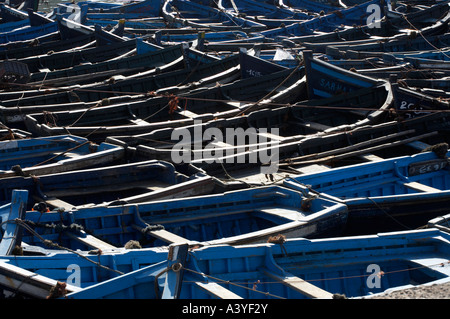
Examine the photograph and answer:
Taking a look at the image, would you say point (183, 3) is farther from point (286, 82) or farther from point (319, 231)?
point (319, 231)

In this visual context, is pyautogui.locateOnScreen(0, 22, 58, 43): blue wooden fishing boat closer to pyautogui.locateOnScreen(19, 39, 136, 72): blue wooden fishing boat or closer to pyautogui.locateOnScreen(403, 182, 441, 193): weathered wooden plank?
pyautogui.locateOnScreen(19, 39, 136, 72): blue wooden fishing boat

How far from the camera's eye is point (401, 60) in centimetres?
2608

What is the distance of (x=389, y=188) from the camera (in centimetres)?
1705

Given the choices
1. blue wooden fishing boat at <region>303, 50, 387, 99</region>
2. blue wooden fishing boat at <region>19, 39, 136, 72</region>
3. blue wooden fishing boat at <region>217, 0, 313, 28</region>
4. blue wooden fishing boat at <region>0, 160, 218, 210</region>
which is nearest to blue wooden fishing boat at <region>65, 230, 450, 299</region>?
blue wooden fishing boat at <region>0, 160, 218, 210</region>

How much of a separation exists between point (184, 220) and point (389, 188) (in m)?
4.87

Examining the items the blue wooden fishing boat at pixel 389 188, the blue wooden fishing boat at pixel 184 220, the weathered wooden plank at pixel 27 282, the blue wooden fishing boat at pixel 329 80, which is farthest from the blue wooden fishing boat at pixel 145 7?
the weathered wooden plank at pixel 27 282

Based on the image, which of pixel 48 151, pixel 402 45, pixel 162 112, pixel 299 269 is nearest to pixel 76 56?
pixel 162 112

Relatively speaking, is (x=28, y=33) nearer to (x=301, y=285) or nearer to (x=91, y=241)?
(x=91, y=241)

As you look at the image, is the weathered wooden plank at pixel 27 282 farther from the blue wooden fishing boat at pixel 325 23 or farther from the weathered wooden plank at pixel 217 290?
the blue wooden fishing boat at pixel 325 23

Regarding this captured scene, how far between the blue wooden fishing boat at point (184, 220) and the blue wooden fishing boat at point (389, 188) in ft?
1.80

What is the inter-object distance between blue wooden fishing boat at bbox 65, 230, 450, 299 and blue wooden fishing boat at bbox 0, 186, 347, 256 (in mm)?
654

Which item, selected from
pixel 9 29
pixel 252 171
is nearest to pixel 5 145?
pixel 252 171

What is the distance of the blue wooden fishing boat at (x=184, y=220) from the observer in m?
13.9
